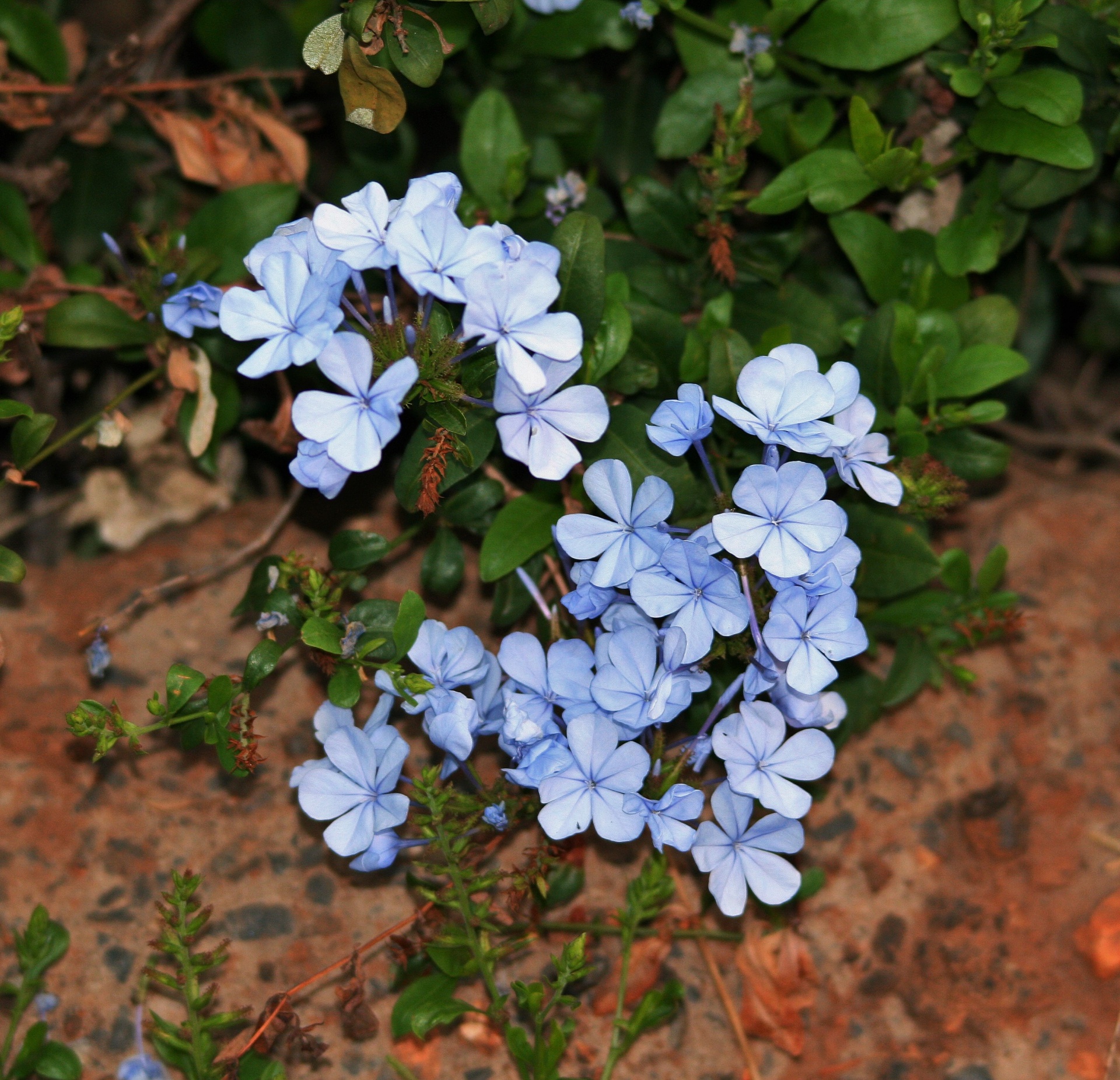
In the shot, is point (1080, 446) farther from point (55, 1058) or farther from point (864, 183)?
point (55, 1058)

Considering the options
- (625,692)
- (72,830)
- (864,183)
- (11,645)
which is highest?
(864,183)

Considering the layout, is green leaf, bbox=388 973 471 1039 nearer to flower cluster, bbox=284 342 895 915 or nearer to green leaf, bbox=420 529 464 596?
flower cluster, bbox=284 342 895 915

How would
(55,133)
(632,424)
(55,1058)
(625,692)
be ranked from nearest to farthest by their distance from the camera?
1. (625,692)
2. (55,1058)
3. (632,424)
4. (55,133)

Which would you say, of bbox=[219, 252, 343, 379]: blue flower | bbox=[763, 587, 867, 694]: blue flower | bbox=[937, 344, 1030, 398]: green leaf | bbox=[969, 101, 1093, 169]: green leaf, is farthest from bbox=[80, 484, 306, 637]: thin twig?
bbox=[969, 101, 1093, 169]: green leaf

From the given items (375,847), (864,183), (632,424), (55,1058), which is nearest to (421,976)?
(375,847)

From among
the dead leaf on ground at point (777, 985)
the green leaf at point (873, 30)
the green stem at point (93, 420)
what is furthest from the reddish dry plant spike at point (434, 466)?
the green leaf at point (873, 30)

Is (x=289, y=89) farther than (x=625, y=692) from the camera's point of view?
Yes

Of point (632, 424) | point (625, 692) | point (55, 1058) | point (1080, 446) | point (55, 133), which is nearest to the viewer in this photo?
point (625, 692)
